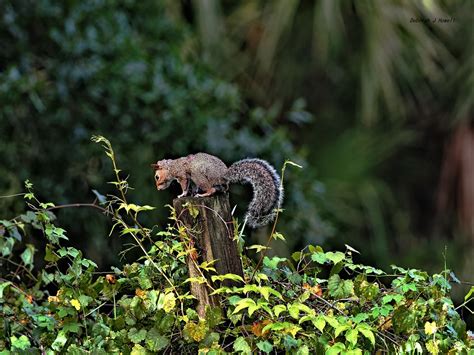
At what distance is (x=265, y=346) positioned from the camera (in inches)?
104

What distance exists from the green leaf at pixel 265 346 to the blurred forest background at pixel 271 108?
2882 mm

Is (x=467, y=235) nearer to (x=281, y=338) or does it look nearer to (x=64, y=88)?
(x=64, y=88)

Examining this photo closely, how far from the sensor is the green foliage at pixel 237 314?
8.85ft

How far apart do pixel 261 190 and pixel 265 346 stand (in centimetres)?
53

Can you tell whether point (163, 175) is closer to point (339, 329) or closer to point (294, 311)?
point (294, 311)

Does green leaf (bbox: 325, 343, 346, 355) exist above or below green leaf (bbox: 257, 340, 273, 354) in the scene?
below

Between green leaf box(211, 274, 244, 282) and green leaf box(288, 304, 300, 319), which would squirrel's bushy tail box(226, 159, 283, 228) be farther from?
green leaf box(288, 304, 300, 319)

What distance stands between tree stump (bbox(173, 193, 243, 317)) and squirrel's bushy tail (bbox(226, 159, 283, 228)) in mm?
131

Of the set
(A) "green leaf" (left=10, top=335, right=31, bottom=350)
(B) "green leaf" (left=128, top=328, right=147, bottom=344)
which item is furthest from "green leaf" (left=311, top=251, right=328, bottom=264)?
(A) "green leaf" (left=10, top=335, right=31, bottom=350)

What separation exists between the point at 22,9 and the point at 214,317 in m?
3.80

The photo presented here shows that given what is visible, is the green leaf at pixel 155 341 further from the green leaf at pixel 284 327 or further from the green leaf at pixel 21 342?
the green leaf at pixel 21 342

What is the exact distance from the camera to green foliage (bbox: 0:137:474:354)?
8.85 feet

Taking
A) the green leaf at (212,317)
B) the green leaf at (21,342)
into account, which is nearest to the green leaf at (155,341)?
the green leaf at (212,317)

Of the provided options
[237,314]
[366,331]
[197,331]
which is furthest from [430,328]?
[197,331]
